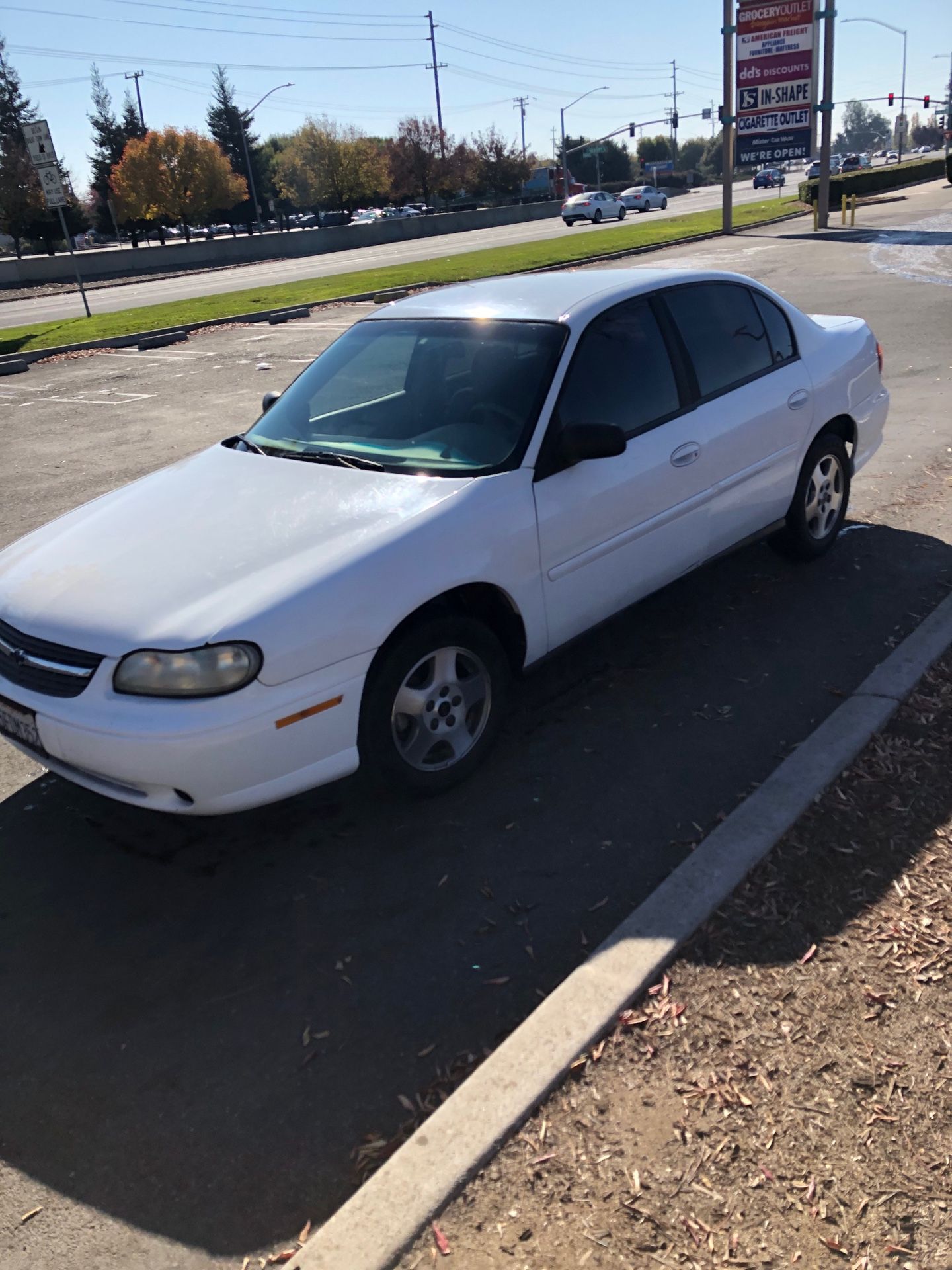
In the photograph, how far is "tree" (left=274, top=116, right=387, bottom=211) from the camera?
73.1 metres

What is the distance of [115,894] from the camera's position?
11.7 feet

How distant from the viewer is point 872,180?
172 feet

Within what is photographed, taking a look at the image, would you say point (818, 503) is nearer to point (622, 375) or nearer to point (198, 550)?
point (622, 375)

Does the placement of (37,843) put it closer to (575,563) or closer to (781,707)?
(575,563)

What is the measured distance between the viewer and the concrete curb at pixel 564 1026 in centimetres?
227

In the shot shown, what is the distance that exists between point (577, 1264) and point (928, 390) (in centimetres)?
977

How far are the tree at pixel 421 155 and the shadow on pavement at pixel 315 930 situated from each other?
3100 inches

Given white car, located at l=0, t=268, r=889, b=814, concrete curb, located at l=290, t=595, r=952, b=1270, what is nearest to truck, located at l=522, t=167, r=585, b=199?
white car, located at l=0, t=268, r=889, b=814

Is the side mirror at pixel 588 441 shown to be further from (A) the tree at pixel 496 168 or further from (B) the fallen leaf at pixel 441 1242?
(A) the tree at pixel 496 168

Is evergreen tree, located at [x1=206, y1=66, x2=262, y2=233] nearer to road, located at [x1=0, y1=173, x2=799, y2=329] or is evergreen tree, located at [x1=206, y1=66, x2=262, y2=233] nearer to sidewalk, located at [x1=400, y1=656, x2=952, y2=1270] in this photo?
road, located at [x1=0, y1=173, x2=799, y2=329]

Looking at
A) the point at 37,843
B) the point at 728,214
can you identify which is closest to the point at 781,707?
the point at 37,843

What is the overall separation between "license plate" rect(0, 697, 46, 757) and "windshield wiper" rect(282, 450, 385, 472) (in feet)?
4.93

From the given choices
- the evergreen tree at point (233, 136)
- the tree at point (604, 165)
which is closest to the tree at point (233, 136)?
the evergreen tree at point (233, 136)

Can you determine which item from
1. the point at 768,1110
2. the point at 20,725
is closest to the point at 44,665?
the point at 20,725
